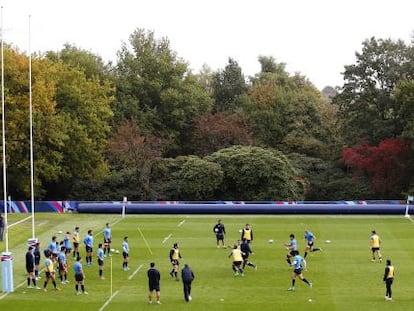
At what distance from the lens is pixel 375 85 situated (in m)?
65.2

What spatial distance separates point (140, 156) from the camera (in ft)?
217

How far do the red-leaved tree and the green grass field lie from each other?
688 centimetres

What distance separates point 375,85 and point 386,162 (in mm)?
8955

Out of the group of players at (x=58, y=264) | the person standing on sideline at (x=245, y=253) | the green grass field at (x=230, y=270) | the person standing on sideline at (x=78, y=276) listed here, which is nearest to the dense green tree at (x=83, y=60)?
the green grass field at (x=230, y=270)

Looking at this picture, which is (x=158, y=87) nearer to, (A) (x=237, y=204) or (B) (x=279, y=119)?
(B) (x=279, y=119)

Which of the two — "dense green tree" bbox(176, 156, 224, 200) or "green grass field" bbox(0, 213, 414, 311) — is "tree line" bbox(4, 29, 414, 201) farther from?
"green grass field" bbox(0, 213, 414, 311)

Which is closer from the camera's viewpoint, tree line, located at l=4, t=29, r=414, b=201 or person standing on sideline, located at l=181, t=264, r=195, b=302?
person standing on sideline, located at l=181, t=264, r=195, b=302

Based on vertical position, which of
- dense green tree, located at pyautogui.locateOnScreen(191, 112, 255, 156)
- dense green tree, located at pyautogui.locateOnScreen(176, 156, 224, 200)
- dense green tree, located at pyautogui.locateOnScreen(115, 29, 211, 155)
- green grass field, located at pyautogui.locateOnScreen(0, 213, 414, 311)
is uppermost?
dense green tree, located at pyautogui.locateOnScreen(115, 29, 211, 155)

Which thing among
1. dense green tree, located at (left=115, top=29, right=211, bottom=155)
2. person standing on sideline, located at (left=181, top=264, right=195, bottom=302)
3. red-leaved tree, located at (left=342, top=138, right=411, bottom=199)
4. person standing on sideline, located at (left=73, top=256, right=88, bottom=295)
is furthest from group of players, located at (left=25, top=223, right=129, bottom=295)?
dense green tree, located at (left=115, top=29, right=211, bottom=155)

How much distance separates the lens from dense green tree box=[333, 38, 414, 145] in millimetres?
63656

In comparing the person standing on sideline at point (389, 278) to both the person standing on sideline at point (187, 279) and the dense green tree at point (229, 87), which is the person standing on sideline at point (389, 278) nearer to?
the person standing on sideline at point (187, 279)

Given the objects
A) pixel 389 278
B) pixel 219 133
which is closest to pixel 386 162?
pixel 219 133

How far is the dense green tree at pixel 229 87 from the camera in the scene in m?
85.1

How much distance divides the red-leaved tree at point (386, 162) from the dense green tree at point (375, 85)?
10.1ft
